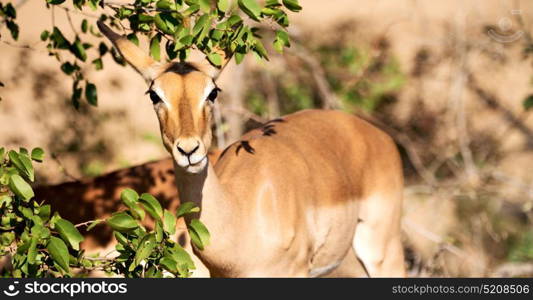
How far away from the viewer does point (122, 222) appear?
3406mm

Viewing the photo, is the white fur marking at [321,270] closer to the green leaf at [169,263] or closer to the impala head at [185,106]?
the impala head at [185,106]

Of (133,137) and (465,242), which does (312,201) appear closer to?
(465,242)

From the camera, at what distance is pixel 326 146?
18.2 feet

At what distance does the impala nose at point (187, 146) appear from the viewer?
3990mm

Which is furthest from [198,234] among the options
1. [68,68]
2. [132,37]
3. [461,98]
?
[461,98]

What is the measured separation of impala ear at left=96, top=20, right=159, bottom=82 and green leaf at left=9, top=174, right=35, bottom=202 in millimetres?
1220

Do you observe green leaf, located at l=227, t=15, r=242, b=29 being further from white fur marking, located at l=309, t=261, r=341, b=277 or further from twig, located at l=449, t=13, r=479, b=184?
twig, located at l=449, t=13, r=479, b=184

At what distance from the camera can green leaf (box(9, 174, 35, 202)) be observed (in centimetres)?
335

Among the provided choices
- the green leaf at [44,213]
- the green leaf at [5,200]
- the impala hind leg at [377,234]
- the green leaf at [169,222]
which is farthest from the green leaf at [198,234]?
the impala hind leg at [377,234]

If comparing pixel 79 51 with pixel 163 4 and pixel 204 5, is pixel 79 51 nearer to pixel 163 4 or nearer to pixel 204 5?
pixel 163 4

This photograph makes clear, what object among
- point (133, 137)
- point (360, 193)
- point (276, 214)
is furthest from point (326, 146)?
point (133, 137)

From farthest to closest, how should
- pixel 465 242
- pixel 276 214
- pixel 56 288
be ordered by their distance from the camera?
pixel 465 242 → pixel 276 214 → pixel 56 288

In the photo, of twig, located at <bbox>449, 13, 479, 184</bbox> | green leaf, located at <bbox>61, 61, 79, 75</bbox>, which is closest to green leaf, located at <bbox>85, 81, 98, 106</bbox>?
green leaf, located at <bbox>61, 61, 79, 75</bbox>

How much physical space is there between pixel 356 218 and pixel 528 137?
382 centimetres
